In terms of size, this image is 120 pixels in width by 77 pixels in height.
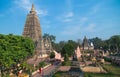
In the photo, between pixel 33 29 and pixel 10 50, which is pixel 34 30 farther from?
pixel 10 50

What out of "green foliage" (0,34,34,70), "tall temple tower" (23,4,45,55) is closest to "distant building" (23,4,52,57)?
"tall temple tower" (23,4,45,55)

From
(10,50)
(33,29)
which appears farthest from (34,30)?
(10,50)

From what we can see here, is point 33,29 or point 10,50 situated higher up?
point 33,29

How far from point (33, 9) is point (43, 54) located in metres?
20.1

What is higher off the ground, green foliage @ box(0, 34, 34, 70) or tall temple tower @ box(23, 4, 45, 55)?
tall temple tower @ box(23, 4, 45, 55)

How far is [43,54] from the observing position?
91.6 meters

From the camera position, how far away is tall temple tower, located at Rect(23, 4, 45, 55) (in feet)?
276

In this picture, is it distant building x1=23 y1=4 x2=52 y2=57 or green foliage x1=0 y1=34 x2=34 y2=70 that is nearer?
green foliage x1=0 y1=34 x2=34 y2=70

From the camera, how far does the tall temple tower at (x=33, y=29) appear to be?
276 ft

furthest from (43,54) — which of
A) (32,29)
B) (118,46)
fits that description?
(118,46)

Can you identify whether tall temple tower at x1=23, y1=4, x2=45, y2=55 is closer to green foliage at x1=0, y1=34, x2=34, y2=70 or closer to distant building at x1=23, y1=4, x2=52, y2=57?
distant building at x1=23, y1=4, x2=52, y2=57

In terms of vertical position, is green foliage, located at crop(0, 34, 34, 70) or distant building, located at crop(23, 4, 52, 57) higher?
distant building, located at crop(23, 4, 52, 57)

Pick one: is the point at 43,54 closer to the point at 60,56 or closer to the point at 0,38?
the point at 60,56

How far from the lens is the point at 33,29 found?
275ft
